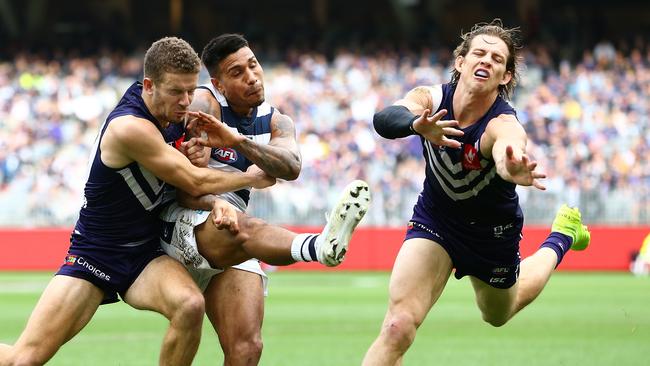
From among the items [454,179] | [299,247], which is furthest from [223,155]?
[454,179]

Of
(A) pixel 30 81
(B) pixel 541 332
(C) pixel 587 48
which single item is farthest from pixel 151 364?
(C) pixel 587 48

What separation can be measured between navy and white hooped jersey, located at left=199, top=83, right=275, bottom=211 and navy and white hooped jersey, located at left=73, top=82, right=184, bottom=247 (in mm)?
405

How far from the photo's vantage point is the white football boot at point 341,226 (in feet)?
25.5

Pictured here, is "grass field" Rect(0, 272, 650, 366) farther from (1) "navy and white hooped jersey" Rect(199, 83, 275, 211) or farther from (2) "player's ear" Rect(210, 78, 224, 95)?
(2) "player's ear" Rect(210, 78, 224, 95)

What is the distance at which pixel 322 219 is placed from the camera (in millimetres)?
24250

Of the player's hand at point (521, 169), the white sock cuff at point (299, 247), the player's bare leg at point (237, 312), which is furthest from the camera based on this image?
the player's bare leg at point (237, 312)

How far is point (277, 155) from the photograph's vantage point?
823 cm

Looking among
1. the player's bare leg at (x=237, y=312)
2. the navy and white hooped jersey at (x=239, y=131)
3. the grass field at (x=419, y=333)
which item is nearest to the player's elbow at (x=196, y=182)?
the navy and white hooped jersey at (x=239, y=131)

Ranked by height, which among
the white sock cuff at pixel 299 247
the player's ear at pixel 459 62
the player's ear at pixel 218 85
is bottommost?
the white sock cuff at pixel 299 247

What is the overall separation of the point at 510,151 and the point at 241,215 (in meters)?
1.96

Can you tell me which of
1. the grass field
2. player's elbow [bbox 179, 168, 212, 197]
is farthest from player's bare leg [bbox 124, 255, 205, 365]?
the grass field

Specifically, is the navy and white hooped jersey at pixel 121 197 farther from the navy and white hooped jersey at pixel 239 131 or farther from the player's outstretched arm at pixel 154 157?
the navy and white hooped jersey at pixel 239 131

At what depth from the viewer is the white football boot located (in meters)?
7.78

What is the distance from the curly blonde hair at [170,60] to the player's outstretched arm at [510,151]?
1968 mm
